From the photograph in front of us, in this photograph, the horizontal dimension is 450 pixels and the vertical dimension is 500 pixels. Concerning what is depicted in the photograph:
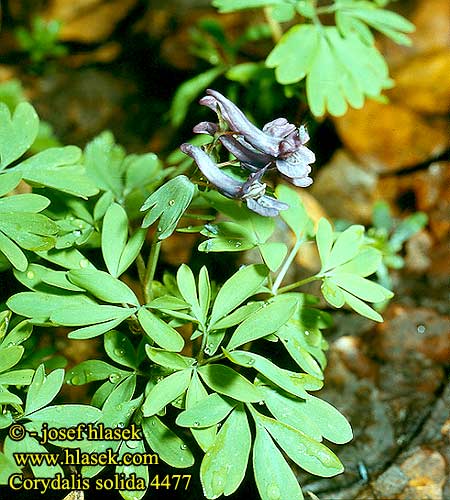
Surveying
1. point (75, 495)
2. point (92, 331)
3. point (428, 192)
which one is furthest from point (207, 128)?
point (428, 192)

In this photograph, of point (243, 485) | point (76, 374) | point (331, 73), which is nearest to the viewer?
point (76, 374)

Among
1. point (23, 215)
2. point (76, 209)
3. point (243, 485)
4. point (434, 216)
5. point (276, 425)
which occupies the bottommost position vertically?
point (434, 216)

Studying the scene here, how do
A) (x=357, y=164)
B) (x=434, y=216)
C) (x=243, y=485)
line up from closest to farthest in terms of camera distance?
(x=243, y=485) < (x=434, y=216) < (x=357, y=164)

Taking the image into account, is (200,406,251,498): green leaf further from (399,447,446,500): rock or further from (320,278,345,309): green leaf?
(399,447,446,500): rock

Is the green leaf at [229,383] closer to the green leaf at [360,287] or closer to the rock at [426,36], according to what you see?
the green leaf at [360,287]

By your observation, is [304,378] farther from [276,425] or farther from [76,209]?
[76,209]

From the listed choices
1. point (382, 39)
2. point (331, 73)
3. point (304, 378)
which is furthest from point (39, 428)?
point (382, 39)

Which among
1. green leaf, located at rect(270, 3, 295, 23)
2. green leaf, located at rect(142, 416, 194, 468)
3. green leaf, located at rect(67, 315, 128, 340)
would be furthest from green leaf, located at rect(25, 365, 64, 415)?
green leaf, located at rect(270, 3, 295, 23)

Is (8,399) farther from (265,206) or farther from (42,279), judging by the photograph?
(265,206)

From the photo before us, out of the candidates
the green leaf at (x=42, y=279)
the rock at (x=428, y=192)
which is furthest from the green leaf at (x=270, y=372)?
the rock at (x=428, y=192)
